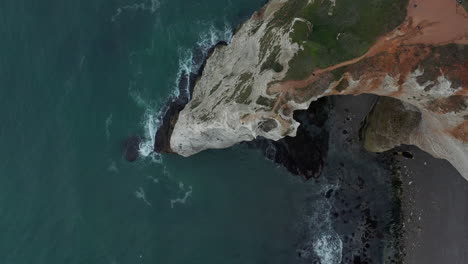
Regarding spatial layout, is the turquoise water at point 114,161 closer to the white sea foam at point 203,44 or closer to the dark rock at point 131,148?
the white sea foam at point 203,44

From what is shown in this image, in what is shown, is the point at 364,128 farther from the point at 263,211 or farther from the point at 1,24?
the point at 1,24

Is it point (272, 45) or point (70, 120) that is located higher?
point (272, 45)

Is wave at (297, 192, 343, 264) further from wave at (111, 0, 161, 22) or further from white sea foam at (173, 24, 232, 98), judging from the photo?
wave at (111, 0, 161, 22)

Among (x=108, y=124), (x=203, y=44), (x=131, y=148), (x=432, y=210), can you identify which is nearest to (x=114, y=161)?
(x=131, y=148)

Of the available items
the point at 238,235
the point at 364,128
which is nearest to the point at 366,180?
the point at 364,128

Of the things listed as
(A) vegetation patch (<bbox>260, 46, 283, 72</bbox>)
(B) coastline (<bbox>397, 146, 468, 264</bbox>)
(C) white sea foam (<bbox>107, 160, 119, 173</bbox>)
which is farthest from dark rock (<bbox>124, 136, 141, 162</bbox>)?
(B) coastline (<bbox>397, 146, 468, 264</bbox>)

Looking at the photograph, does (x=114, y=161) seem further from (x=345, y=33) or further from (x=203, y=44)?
(x=345, y=33)

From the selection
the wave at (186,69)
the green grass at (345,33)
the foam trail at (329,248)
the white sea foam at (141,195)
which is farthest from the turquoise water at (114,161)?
the green grass at (345,33)
